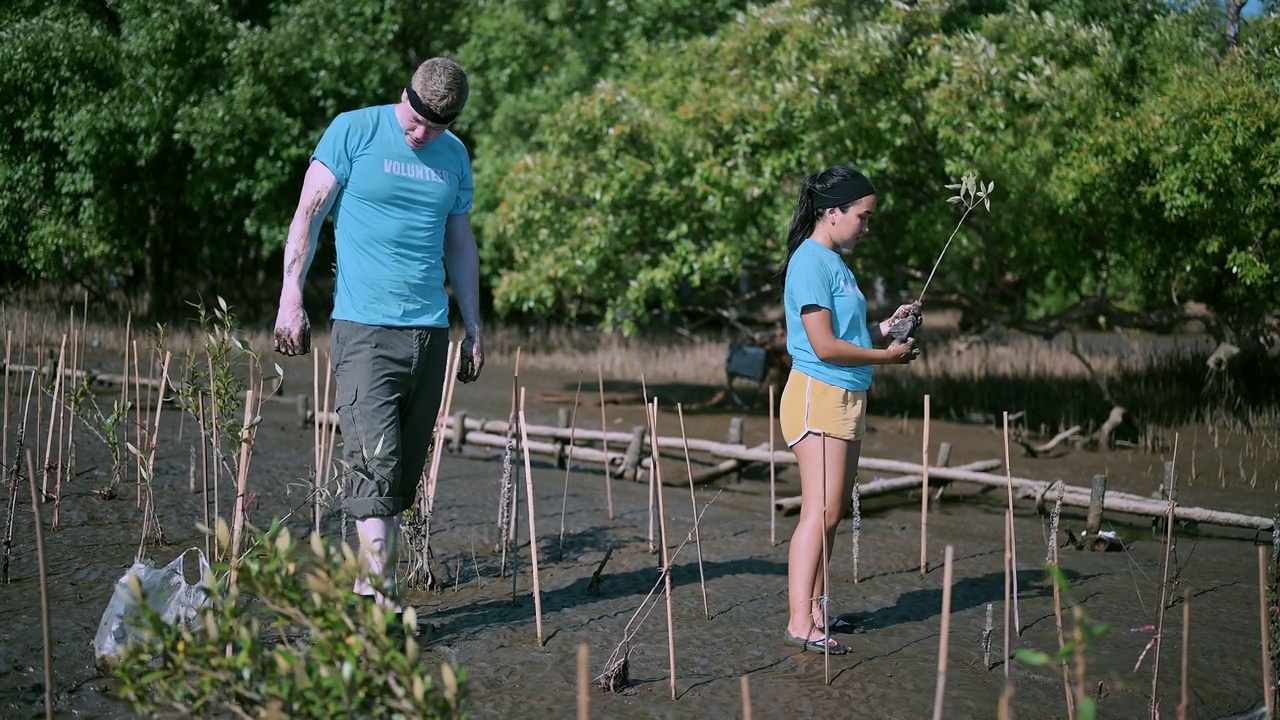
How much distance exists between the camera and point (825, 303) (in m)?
4.41

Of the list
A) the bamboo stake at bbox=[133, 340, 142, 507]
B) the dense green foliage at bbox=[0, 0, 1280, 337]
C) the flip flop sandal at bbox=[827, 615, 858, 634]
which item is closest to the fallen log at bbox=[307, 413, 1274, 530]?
the bamboo stake at bbox=[133, 340, 142, 507]

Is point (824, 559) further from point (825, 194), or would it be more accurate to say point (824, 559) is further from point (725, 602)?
point (825, 194)

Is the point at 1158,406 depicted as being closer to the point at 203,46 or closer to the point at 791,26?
the point at 791,26

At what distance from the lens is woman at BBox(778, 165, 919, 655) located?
447 centimetres

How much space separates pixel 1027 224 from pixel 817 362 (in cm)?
753

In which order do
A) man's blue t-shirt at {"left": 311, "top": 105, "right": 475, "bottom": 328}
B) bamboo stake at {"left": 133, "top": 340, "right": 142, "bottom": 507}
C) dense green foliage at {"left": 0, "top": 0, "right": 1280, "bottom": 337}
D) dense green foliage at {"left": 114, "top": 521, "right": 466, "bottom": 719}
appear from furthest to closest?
dense green foliage at {"left": 0, "top": 0, "right": 1280, "bottom": 337}, bamboo stake at {"left": 133, "top": 340, "right": 142, "bottom": 507}, man's blue t-shirt at {"left": 311, "top": 105, "right": 475, "bottom": 328}, dense green foliage at {"left": 114, "top": 521, "right": 466, "bottom": 719}

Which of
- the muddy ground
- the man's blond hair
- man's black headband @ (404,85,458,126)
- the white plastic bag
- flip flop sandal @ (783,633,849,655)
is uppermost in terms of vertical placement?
the man's blond hair

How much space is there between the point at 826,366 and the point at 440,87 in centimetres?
163

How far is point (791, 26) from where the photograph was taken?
11.2 m

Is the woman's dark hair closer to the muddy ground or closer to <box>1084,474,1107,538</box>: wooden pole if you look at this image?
the muddy ground

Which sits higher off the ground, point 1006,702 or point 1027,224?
point 1027,224

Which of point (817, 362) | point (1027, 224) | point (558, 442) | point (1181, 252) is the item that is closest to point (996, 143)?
point (1027, 224)

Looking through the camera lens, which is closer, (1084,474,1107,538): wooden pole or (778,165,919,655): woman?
(778,165,919,655): woman

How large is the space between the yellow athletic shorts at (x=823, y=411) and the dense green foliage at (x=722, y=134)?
6.28 meters
